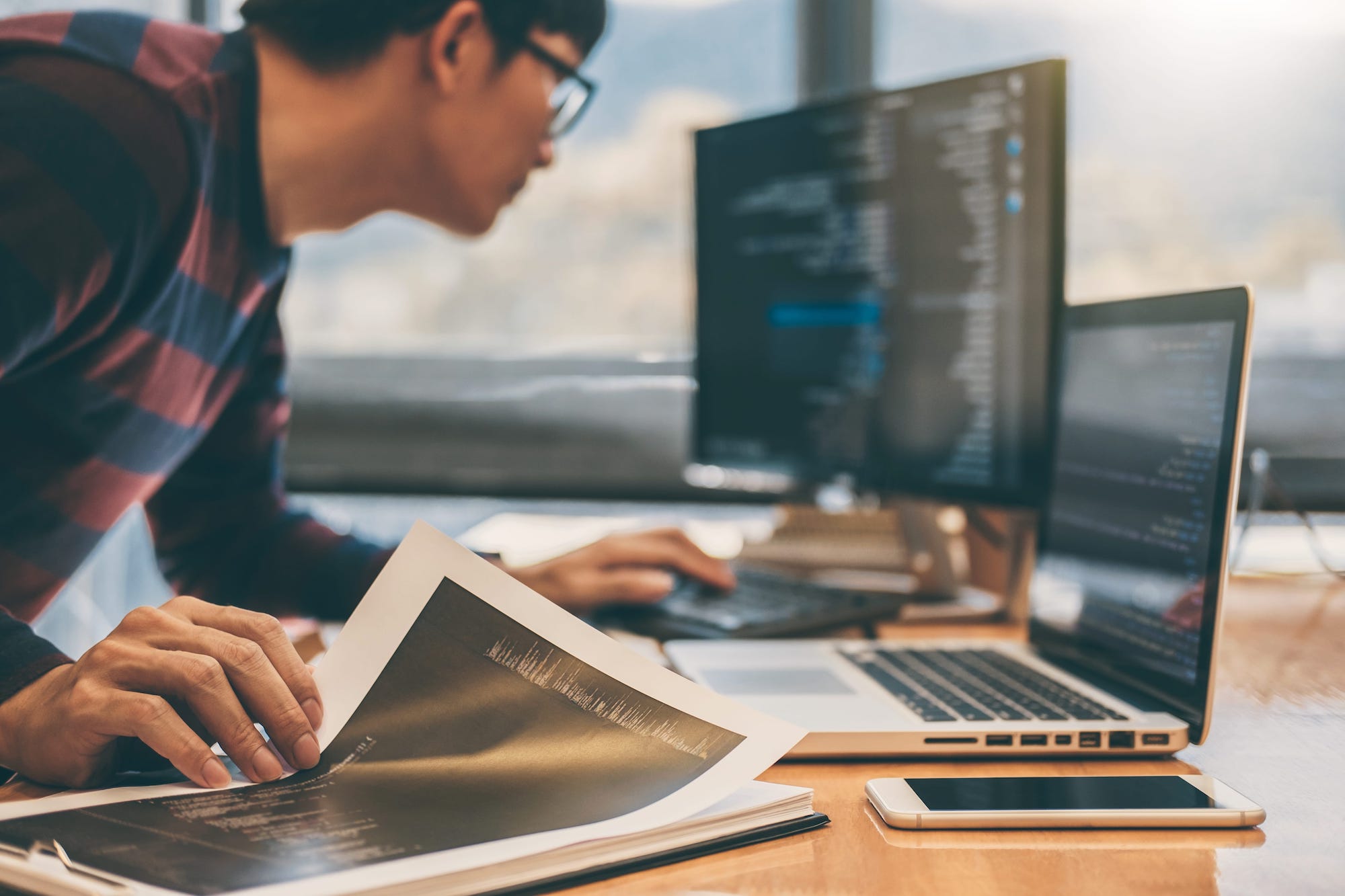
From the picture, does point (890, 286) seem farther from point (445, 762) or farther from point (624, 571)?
point (445, 762)

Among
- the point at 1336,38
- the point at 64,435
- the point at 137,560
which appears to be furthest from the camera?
the point at 137,560

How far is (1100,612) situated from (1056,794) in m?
0.25

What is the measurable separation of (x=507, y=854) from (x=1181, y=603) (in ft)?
1.46

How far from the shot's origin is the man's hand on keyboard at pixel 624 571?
0.94m

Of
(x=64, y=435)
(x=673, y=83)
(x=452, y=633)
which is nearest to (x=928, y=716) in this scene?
(x=452, y=633)

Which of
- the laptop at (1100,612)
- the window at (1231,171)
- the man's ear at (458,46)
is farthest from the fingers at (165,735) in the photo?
the window at (1231,171)

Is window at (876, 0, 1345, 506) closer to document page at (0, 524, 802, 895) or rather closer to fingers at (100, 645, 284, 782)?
document page at (0, 524, 802, 895)

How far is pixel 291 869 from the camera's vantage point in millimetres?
372

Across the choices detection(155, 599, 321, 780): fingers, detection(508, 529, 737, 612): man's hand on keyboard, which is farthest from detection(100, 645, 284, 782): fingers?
detection(508, 529, 737, 612): man's hand on keyboard

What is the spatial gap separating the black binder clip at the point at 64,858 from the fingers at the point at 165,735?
67 millimetres

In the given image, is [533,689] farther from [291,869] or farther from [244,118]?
[244,118]

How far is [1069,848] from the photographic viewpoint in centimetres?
45

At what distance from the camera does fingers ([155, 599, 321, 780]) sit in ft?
1.54

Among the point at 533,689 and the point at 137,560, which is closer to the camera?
the point at 533,689
